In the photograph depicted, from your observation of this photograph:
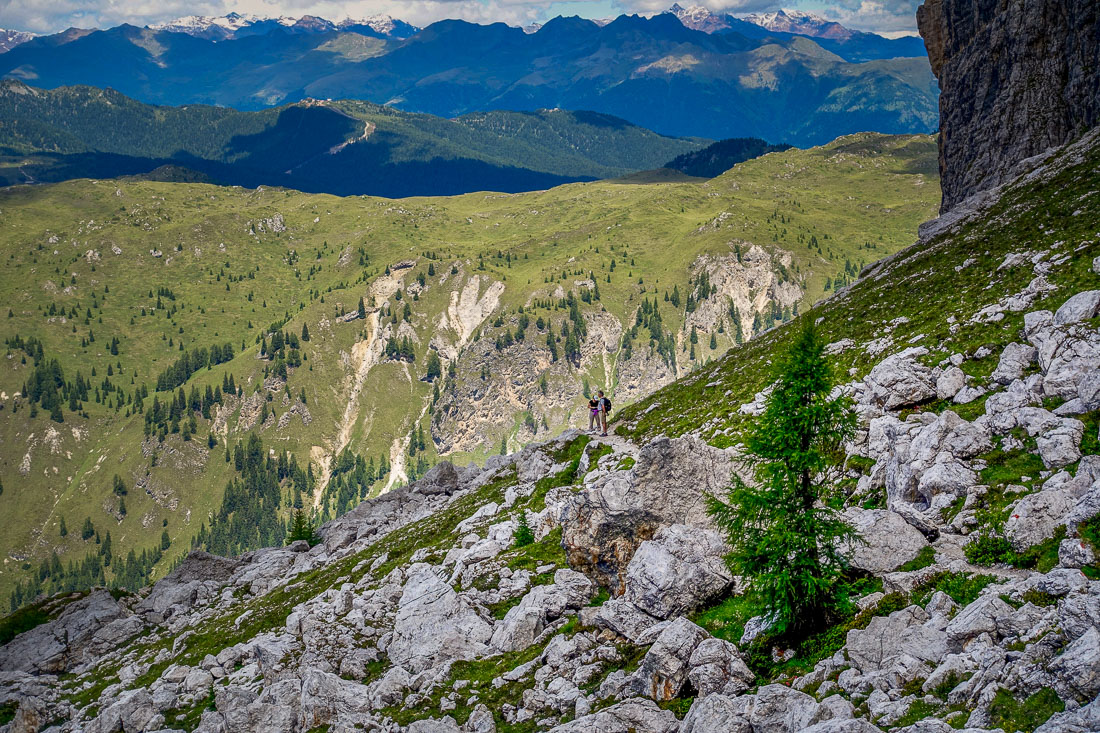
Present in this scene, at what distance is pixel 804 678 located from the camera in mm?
24172

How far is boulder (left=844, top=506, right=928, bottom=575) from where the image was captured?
92.2 ft

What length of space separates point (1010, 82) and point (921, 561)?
286 feet

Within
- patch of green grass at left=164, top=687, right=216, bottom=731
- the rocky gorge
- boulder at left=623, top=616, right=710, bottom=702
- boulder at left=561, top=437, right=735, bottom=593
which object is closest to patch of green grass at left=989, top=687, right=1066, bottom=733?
the rocky gorge

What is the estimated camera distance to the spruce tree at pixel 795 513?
26.6m

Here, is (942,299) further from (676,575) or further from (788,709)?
(788,709)

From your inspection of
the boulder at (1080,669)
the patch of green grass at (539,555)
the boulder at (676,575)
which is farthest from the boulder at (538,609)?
the boulder at (1080,669)

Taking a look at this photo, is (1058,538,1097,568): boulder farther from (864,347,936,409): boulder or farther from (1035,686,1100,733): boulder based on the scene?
(864,347,936,409): boulder

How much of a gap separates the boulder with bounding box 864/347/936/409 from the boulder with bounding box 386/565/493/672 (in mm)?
23286

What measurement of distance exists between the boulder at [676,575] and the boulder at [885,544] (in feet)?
19.8

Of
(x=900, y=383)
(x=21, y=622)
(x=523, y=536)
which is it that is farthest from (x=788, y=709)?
(x=21, y=622)

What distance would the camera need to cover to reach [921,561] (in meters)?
27.8

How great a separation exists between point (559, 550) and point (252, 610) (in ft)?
131

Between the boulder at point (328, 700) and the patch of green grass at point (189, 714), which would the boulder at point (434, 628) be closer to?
the boulder at point (328, 700)

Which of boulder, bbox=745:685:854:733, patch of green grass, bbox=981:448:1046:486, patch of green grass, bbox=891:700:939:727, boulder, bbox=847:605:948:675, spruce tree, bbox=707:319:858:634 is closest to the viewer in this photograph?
patch of green grass, bbox=891:700:939:727
